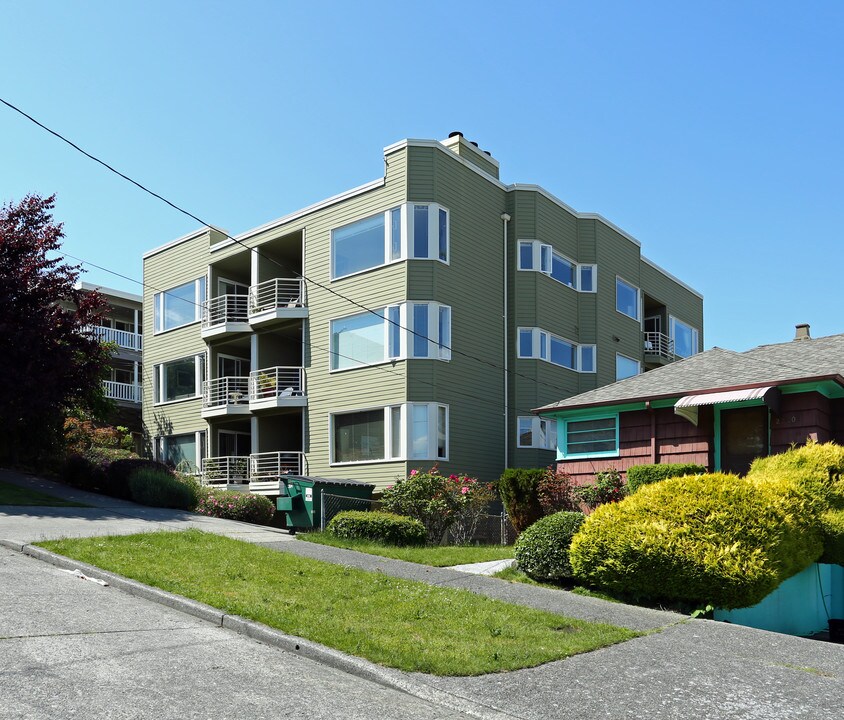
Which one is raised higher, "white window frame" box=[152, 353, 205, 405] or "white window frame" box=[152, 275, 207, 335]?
"white window frame" box=[152, 275, 207, 335]

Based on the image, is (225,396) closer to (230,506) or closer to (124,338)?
(230,506)

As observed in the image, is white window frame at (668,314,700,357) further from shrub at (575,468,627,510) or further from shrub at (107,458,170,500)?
shrub at (107,458,170,500)

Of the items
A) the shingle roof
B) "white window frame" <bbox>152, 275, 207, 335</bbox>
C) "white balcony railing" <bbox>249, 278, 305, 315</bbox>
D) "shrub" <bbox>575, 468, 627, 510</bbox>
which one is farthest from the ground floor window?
"white window frame" <bbox>152, 275, 207, 335</bbox>

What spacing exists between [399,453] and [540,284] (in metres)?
7.79

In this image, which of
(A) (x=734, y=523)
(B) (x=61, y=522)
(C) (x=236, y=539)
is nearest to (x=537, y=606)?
(A) (x=734, y=523)

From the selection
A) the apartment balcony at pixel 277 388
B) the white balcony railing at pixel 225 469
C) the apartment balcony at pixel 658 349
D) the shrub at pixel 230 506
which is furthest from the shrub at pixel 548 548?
the apartment balcony at pixel 658 349

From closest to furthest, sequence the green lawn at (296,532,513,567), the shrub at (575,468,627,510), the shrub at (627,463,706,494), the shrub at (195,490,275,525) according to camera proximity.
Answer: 1. the green lawn at (296,532,513,567)
2. the shrub at (627,463,706,494)
3. the shrub at (575,468,627,510)
4. the shrub at (195,490,275,525)

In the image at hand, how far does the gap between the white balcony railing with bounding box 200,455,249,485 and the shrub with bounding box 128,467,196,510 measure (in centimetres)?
603

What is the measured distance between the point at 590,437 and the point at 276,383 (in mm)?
10743

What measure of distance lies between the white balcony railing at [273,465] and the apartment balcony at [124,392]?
1311cm

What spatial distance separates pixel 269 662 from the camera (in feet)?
25.1

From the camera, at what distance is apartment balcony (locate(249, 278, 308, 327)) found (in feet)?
88.7

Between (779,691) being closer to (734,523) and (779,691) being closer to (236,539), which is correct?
(734,523)

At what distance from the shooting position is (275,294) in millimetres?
27781
